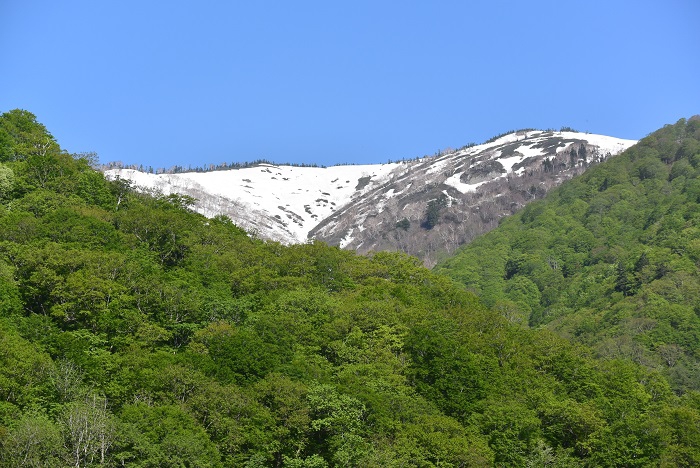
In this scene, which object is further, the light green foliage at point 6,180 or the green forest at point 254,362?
the light green foliage at point 6,180

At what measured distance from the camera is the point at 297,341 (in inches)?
3270

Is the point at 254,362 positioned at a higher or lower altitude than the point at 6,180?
lower

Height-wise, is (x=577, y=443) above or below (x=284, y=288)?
below

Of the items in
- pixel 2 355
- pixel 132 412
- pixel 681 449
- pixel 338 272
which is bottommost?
pixel 681 449

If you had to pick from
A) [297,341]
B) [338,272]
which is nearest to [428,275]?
[338,272]

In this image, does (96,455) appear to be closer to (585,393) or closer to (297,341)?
(297,341)

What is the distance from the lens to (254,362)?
74.6m

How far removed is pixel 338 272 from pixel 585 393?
31946 millimetres

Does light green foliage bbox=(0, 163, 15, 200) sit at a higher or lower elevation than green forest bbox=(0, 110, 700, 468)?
higher

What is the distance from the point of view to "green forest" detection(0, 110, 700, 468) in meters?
63.1

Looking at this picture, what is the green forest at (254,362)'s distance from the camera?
6312 cm

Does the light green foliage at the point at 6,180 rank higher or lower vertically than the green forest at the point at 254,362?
higher

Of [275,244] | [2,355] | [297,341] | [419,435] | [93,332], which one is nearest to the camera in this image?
[2,355]

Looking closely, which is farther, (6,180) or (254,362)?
(6,180)
